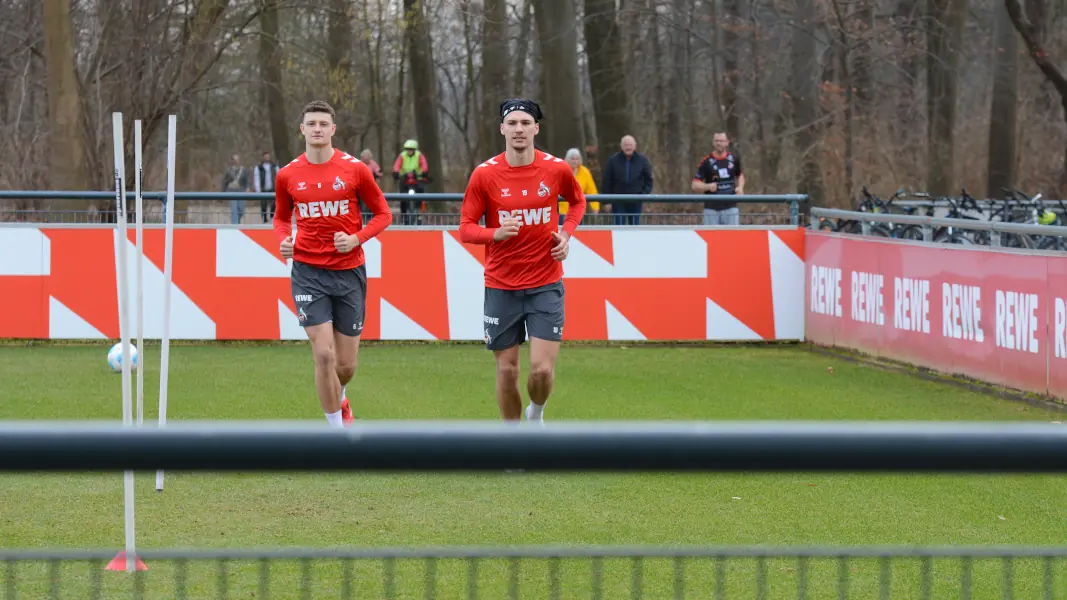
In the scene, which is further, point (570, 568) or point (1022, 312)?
point (1022, 312)

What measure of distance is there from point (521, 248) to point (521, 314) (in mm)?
378

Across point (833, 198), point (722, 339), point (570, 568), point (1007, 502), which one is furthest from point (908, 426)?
point (833, 198)

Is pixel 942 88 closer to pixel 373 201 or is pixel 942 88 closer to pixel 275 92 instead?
pixel 275 92

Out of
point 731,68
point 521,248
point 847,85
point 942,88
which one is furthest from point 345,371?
point 731,68

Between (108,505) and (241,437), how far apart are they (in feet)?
20.4

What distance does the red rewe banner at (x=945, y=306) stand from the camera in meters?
11.4

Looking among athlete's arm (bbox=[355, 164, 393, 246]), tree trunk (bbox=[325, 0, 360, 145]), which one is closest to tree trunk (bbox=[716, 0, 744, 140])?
tree trunk (bbox=[325, 0, 360, 145])

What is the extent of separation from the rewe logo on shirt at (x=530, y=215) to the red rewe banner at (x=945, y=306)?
4.46m

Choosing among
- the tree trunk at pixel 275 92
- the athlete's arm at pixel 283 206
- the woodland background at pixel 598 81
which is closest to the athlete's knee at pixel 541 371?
the athlete's arm at pixel 283 206

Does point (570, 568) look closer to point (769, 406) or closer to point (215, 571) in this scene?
point (215, 571)

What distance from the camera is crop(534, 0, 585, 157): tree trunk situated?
28.9 m

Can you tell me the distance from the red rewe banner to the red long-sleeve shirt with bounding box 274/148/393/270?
5.21m

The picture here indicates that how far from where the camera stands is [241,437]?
76.5 inches

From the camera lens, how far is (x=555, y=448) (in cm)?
196
